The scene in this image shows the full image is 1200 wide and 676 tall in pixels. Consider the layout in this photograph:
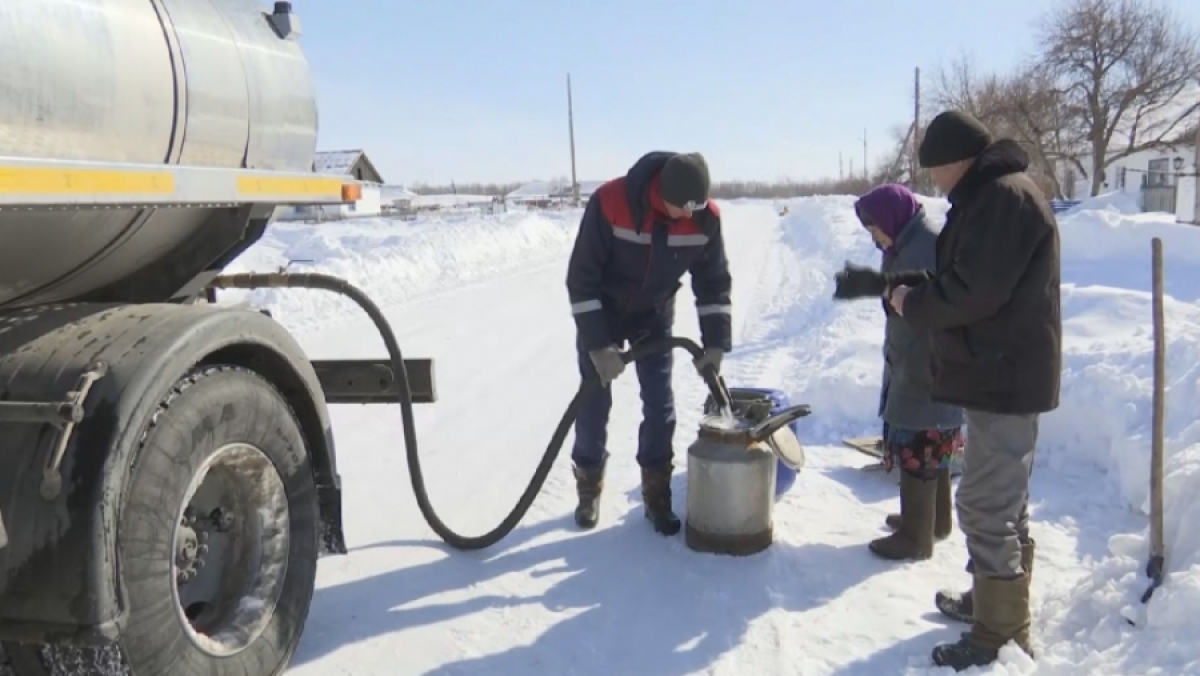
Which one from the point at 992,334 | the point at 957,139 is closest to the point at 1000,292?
the point at 992,334

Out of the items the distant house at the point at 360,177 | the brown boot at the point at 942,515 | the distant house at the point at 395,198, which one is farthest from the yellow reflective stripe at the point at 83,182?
the distant house at the point at 395,198

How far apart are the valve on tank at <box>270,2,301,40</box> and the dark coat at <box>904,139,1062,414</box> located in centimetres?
235

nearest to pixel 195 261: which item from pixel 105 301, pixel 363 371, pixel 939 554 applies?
pixel 105 301

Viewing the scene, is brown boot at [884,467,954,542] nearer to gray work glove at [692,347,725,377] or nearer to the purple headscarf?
gray work glove at [692,347,725,377]

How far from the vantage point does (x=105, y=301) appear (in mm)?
3023

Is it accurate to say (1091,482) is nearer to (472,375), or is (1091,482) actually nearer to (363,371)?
(363,371)

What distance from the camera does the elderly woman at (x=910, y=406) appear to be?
3.89m

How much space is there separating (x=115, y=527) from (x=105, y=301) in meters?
1.15

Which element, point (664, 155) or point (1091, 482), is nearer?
point (664, 155)

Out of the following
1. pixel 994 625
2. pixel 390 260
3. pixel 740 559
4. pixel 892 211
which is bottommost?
pixel 740 559

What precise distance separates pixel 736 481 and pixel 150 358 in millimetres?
2482

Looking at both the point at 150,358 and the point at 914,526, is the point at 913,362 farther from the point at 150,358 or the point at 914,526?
the point at 150,358

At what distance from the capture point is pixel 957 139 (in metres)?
3.04

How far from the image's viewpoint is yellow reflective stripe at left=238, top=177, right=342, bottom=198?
2.88m
